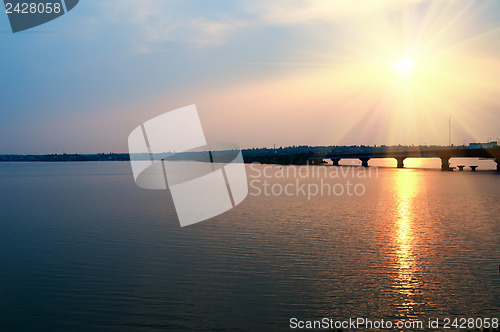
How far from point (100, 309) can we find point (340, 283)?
8547mm

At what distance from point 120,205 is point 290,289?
3601cm

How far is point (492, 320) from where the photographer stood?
1323cm

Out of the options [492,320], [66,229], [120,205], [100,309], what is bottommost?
[120,205]

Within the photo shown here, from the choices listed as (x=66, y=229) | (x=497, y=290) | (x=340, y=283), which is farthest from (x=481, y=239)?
(x=66, y=229)

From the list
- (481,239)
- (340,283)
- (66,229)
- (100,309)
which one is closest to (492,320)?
(340,283)

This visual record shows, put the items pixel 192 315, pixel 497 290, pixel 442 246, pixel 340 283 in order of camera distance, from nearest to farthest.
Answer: pixel 192 315 → pixel 497 290 → pixel 340 283 → pixel 442 246

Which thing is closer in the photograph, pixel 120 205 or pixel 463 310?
pixel 463 310

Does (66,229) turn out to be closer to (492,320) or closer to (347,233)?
(347,233)

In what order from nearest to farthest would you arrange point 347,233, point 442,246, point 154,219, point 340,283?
point 340,283
point 442,246
point 347,233
point 154,219

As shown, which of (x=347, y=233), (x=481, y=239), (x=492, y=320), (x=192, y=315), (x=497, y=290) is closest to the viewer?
(x=492, y=320)

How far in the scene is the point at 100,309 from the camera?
14844mm

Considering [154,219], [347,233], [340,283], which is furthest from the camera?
[154,219]

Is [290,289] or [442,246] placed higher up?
[290,289]

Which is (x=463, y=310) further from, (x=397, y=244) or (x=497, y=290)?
(x=397, y=244)
